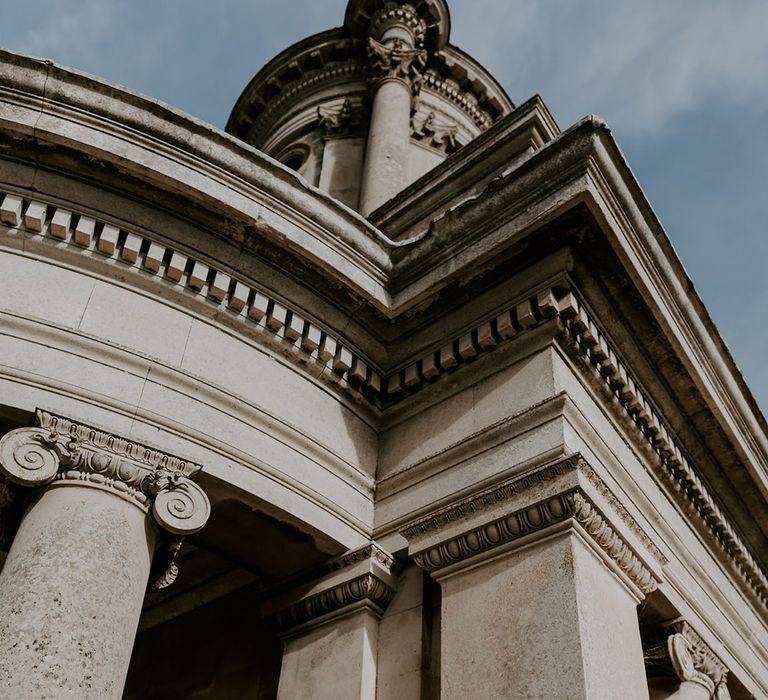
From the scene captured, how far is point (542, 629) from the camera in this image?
18.8 ft

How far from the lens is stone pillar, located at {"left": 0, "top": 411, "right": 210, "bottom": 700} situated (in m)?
5.20

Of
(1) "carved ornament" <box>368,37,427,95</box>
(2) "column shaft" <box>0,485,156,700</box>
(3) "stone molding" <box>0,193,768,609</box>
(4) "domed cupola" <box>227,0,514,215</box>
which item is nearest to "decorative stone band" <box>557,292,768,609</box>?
(3) "stone molding" <box>0,193,768,609</box>

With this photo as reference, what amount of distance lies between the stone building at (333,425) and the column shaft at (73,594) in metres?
0.02

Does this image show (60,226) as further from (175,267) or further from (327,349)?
(327,349)

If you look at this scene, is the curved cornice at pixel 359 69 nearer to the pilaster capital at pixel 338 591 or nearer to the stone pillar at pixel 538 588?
the pilaster capital at pixel 338 591

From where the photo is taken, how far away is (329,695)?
654 centimetres

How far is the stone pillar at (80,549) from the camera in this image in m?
5.20

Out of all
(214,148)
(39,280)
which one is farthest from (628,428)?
(39,280)

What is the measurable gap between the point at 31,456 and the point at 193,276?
82.0 inches

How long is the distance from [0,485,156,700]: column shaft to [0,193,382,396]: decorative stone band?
2.05m

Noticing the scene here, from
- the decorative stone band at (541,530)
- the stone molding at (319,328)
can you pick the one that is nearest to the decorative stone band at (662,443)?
the stone molding at (319,328)

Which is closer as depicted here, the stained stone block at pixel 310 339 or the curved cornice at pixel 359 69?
the stained stone block at pixel 310 339

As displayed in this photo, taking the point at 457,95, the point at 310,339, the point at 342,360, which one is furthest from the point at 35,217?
the point at 457,95

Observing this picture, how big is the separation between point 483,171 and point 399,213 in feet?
4.26
